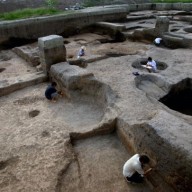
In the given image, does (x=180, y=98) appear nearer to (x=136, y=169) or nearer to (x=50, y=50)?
(x=136, y=169)

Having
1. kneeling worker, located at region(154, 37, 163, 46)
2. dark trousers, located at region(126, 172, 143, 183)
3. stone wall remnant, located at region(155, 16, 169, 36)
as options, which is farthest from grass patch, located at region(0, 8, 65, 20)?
dark trousers, located at region(126, 172, 143, 183)

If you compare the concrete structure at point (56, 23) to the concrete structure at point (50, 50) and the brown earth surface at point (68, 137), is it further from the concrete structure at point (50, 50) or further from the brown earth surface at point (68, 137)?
the brown earth surface at point (68, 137)

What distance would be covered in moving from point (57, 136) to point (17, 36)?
29.0 feet

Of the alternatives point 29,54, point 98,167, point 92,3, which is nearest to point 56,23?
point 29,54

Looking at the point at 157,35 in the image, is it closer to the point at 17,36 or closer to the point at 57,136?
the point at 17,36

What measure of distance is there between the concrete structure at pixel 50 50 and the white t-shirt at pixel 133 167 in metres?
5.28

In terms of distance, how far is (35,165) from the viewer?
5.30 meters

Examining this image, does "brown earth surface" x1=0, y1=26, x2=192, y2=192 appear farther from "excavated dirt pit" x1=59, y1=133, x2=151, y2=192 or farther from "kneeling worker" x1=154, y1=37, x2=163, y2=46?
"kneeling worker" x1=154, y1=37, x2=163, y2=46

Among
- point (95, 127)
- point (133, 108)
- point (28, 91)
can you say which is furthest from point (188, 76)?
point (28, 91)

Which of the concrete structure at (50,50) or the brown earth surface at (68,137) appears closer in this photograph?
the brown earth surface at (68,137)

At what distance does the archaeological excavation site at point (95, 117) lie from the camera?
15.8 feet

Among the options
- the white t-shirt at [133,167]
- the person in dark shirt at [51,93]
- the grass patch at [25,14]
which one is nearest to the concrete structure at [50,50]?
the person in dark shirt at [51,93]

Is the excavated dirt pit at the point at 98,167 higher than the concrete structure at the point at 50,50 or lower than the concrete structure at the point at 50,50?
lower

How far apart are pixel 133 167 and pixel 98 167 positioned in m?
0.86
